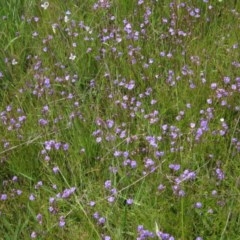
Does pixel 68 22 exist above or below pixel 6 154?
above

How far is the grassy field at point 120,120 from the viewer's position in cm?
237

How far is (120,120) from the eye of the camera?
2.84 m

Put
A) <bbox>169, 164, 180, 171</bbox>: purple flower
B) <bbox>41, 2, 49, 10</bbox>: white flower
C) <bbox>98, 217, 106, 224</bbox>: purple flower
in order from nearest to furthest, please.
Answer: <bbox>98, 217, 106, 224</bbox>: purple flower
<bbox>169, 164, 180, 171</bbox>: purple flower
<bbox>41, 2, 49, 10</bbox>: white flower

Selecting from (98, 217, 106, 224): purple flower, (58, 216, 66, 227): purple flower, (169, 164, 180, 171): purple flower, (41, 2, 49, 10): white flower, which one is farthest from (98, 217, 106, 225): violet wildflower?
(41, 2, 49, 10): white flower

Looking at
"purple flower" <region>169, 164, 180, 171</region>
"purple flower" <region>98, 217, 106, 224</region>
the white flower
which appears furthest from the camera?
the white flower

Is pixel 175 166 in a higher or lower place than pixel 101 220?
higher

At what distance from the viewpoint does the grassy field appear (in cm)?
237

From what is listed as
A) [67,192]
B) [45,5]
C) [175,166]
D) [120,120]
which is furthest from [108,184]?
[45,5]

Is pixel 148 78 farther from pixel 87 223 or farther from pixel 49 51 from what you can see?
pixel 87 223

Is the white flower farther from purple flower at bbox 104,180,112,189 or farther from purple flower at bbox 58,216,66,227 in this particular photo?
purple flower at bbox 58,216,66,227

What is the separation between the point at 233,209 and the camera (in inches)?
90.1

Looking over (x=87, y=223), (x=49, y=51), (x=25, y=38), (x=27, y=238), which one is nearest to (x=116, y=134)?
(x=87, y=223)

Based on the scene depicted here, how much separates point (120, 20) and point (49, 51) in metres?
0.51

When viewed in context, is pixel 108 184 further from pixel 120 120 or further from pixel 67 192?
pixel 120 120
